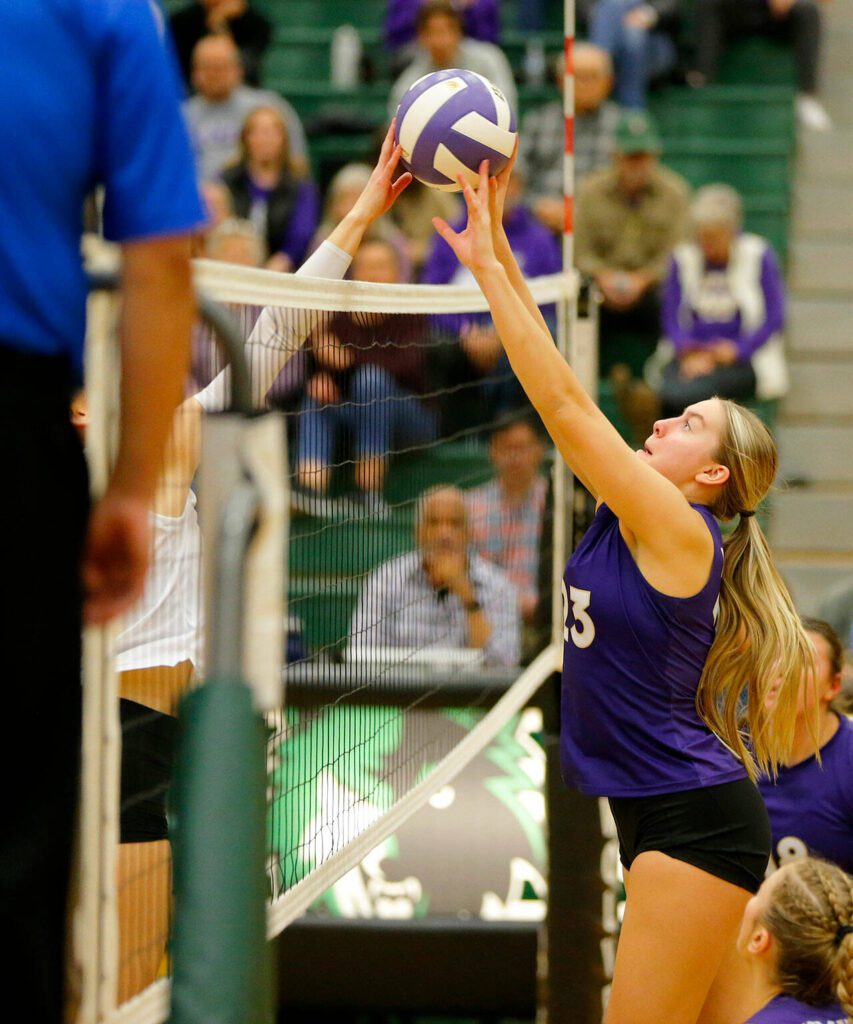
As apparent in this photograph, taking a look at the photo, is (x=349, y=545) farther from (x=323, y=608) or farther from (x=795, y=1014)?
(x=795, y=1014)

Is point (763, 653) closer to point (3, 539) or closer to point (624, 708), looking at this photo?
point (624, 708)

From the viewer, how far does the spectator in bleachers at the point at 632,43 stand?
953 centimetres

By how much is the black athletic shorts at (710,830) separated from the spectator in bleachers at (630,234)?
5425mm

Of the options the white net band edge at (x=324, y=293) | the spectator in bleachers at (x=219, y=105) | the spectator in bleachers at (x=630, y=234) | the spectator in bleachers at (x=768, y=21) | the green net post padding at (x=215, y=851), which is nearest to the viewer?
the green net post padding at (x=215, y=851)

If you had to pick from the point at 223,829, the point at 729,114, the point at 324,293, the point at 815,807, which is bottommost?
the point at 815,807

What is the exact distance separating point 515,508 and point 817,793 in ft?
6.47

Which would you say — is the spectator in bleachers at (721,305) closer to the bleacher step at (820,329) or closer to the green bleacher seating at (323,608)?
the bleacher step at (820,329)

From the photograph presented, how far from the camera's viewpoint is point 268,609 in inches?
60.3

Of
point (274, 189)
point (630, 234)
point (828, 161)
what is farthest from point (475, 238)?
point (828, 161)

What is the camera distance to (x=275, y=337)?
10.9ft

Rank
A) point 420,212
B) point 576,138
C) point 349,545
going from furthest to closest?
point 576,138, point 420,212, point 349,545

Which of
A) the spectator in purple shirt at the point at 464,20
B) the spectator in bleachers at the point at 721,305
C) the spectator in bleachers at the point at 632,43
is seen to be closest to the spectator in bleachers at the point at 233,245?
the spectator in bleachers at the point at 721,305

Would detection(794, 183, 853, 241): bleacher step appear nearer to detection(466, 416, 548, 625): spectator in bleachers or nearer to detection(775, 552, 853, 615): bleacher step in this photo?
detection(775, 552, 853, 615): bleacher step

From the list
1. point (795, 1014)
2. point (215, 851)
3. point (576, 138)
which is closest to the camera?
point (215, 851)
